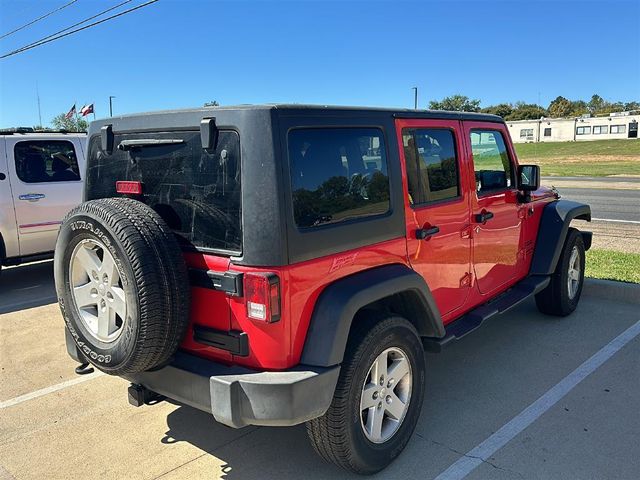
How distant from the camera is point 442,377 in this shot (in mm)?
4148

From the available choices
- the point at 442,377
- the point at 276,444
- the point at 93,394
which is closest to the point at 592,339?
the point at 442,377

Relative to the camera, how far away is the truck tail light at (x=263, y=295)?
8.11 ft

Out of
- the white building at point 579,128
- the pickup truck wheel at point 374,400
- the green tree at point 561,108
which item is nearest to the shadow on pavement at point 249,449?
the pickup truck wheel at point 374,400

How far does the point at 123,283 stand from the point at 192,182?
61 centimetres

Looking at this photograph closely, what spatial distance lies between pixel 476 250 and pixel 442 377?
3.28ft

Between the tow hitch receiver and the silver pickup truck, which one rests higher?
the silver pickup truck

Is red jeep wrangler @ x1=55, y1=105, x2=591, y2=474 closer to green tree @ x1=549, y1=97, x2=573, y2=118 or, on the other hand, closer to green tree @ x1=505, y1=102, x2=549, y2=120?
green tree @ x1=505, y1=102, x2=549, y2=120

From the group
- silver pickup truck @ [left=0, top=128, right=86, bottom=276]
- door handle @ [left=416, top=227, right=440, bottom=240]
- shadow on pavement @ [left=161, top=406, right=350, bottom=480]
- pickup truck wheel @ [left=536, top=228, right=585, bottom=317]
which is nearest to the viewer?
shadow on pavement @ [left=161, top=406, right=350, bottom=480]

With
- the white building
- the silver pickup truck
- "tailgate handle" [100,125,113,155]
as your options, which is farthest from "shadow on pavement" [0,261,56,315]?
the white building

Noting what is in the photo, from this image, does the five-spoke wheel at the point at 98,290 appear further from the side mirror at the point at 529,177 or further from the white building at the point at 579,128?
the white building at the point at 579,128

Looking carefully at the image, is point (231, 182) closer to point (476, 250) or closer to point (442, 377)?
point (476, 250)

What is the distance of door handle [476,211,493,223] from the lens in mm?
4013

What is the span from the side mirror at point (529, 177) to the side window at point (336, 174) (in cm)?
207

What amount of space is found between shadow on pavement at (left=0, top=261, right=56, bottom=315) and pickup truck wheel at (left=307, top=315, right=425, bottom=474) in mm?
4937
